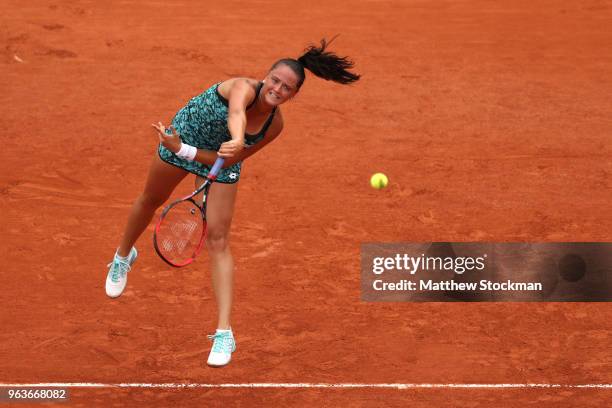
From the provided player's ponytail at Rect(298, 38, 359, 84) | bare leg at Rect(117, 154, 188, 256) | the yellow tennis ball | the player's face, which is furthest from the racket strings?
the yellow tennis ball

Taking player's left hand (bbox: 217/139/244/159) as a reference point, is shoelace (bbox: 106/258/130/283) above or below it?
below

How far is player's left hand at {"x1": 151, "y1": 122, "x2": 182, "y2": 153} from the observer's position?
23.4 feet

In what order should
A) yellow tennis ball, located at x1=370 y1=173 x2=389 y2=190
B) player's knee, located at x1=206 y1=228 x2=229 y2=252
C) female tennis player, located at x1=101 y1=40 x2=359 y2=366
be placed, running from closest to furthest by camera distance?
1. female tennis player, located at x1=101 y1=40 x2=359 y2=366
2. player's knee, located at x1=206 y1=228 x2=229 y2=252
3. yellow tennis ball, located at x1=370 y1=173 x2=389 y2=190

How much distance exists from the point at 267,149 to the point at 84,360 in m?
4.14

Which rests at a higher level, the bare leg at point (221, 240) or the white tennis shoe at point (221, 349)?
the bare leg at point (221, 240)

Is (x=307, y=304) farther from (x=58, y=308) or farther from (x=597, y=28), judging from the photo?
(x=597, y=28)

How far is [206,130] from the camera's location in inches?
303

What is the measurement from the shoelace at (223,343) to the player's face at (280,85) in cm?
162

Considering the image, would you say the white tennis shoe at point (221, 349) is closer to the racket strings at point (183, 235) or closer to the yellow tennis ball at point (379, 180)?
the racket strings at point (183, 235)

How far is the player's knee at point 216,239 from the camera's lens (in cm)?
764

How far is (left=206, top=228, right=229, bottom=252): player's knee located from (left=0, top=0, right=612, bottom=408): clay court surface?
1.28 meters

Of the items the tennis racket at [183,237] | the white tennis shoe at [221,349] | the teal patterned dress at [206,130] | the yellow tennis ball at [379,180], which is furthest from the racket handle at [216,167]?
the yellow tennis ball at [379,180]

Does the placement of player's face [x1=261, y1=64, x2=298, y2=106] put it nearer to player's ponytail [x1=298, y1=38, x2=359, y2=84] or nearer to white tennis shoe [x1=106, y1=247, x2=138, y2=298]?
player's ponytail [x1=298, y1=38, x2=359, y2=84]

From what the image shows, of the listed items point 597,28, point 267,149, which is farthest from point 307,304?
point 597,28
